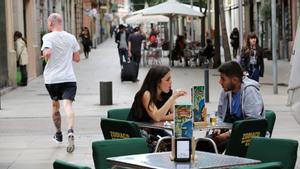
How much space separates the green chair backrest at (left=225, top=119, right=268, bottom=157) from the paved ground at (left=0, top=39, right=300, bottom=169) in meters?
2.51

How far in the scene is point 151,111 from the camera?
745cm

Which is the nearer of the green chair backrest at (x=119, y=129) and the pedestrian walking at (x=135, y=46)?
the green chair backrest at (x=119, y=129)

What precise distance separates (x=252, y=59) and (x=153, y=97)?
10.1 meters

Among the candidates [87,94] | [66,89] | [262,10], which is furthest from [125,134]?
[262,10]

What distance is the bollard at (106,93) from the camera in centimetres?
1703

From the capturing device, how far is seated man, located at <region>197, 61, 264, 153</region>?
A: 7.28m

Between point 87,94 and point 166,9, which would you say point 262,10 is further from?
point 87,94

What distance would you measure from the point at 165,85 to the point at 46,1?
2716cm

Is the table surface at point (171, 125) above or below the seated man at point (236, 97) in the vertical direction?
below

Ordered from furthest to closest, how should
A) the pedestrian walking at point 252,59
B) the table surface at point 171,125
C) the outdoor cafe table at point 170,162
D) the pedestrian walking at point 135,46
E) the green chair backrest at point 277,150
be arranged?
1. the pedestrian walking at point 135,46
2. the pedestrian walking at point 252,59
3. the table surface at point 171,125
4. the green chair backrest at point 277,150
5. the outdoor cafe table at point 170,162

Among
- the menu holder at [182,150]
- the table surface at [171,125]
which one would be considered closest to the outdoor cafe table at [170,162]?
the menu holder at [182,150]

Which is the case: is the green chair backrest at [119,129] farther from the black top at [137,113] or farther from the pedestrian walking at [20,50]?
the pedestrian walking at [20,50]

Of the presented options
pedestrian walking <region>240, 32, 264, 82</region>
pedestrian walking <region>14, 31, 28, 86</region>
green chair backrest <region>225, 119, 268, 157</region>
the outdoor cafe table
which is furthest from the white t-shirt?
pedestrian walking <region>14, 31, 28, 86</region>

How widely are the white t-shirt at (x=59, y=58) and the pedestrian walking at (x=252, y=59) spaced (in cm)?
742
